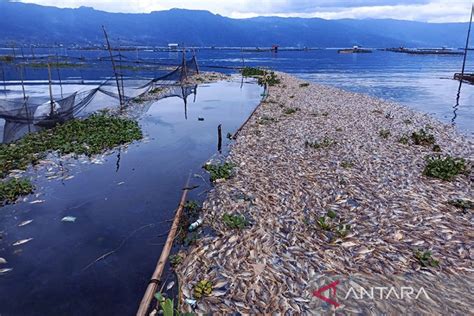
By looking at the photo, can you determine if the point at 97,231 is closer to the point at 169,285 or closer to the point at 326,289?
the point at 169,285

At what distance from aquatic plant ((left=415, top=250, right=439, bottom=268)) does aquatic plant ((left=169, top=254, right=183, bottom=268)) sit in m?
4.83

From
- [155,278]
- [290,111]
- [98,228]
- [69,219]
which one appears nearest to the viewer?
[155,278]

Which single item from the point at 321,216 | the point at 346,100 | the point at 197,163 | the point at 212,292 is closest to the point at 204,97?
the point at 346,100

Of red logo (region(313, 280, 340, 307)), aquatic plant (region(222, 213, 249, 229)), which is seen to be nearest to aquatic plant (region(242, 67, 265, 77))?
aquatic plant (region(222, 213, 249, 229))

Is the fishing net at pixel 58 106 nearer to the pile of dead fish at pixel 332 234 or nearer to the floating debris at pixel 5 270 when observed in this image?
the floating debris at pixel 5 270

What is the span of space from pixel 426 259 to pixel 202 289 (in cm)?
440

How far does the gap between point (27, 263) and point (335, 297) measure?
6.39m

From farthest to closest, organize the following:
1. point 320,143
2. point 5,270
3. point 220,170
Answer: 1. point 320,143
2. point 220,170
3. point 5,270

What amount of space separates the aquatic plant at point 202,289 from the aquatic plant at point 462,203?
6.96m

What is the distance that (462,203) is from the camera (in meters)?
8.55

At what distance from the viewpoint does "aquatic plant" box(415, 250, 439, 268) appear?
20.4 feet

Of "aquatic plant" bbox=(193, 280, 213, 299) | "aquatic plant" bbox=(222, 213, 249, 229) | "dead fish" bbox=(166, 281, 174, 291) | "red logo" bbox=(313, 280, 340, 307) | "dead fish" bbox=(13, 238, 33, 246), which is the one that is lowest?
"dead fish" bbox=(13, 238, 33, 246)

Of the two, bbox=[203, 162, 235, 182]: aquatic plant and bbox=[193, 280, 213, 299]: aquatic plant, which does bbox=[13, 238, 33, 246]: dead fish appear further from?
bbox=[203, 162, 235, 182]: aquatic plant

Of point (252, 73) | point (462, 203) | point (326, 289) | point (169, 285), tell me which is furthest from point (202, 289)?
point (252, 73)
